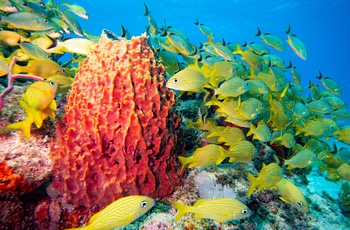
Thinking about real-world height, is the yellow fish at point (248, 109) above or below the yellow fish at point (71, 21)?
below

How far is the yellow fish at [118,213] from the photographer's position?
1978mm

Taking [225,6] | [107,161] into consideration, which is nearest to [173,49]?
[107,161]

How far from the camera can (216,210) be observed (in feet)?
7.57

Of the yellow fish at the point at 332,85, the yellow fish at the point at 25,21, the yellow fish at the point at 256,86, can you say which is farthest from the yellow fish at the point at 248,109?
the yellow fish at the point at 332,85

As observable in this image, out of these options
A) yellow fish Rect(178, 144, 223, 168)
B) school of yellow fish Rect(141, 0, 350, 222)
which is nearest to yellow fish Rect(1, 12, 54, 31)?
school of yellow fish Rect(141, 0, 350, 222)

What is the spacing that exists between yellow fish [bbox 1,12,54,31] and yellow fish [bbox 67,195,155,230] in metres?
4.67

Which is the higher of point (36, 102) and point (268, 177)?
point (36, 102)

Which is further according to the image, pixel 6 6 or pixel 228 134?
pixel 6 6

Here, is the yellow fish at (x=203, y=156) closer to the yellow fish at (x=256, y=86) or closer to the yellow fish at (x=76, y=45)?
the yellow fish at (x=256, y=86)

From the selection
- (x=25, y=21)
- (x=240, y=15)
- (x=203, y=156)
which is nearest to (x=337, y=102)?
(x=203, y=156)

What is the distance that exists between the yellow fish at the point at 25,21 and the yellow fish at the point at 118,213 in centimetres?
467

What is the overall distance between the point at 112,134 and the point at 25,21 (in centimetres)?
394

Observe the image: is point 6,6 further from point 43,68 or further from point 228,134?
point 228,134

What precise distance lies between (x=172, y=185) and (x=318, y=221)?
3.02m
